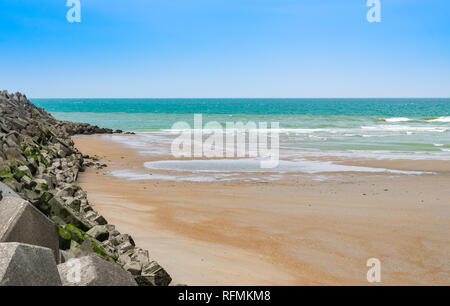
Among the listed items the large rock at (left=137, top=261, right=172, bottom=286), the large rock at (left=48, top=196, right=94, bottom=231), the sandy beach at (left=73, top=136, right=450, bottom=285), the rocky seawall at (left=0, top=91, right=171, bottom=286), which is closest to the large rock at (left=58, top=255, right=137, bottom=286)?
the rocky seawall at (left=0, top=91, right=171, bottom=286)

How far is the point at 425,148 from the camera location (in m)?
24.2

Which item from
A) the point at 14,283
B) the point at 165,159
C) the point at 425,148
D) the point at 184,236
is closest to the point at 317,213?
the point at 184,236

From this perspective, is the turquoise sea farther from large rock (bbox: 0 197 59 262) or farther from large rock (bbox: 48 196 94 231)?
large rock (bbox: 0 197 59 262)

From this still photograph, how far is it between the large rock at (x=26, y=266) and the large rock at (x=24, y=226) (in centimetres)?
60

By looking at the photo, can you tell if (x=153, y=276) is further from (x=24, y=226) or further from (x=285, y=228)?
(x=285, y=228)

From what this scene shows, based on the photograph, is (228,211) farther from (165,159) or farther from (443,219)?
(165,159)

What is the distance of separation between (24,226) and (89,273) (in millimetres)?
837

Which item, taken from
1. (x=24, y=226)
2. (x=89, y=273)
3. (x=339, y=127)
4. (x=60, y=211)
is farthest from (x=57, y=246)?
(x=339, y=127)

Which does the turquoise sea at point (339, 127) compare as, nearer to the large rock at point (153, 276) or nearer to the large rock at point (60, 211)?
the large rock at point (60, 211)

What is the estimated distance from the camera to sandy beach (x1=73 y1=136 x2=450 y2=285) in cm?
548

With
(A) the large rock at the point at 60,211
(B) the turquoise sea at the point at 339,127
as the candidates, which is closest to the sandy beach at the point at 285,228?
(A) the large rock at the point at 60,211

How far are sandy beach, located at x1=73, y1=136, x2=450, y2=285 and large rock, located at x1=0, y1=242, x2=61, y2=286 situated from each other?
1.94 m

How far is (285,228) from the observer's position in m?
7.51
